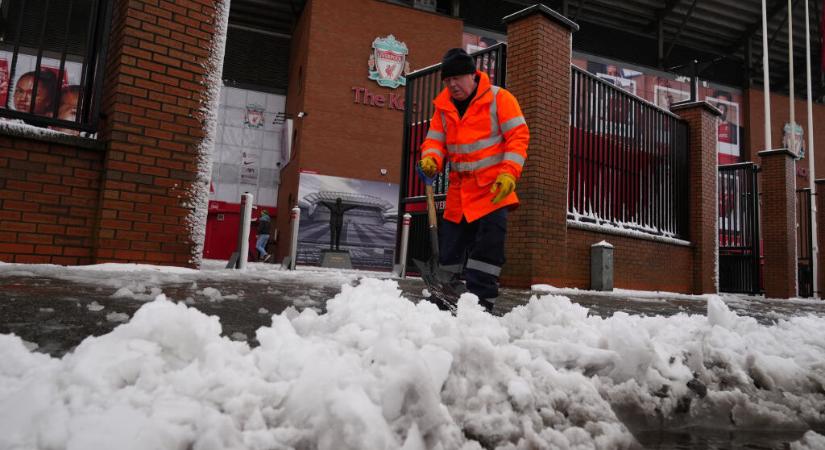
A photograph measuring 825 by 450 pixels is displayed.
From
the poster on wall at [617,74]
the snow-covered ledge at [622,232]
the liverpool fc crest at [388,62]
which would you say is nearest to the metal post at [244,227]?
the snow-covered ledge at [622,232]

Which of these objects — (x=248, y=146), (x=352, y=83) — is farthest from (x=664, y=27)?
(x=248, y=146)

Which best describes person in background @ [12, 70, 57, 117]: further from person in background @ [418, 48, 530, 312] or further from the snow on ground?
the snow on ground

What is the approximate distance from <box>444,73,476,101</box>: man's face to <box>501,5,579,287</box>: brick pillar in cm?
365

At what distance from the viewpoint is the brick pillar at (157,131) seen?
12.6 ft

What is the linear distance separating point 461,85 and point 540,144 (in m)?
3.87

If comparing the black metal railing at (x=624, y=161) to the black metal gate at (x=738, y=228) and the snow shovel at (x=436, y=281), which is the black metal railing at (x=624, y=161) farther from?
the snow shovel at (x=436, y=281)

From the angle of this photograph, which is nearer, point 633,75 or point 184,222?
point 184,222

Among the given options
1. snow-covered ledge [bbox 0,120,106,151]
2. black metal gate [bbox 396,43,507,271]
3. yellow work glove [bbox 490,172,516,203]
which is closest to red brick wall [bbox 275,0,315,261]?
black metal gate [bbox 396,43,507,271]

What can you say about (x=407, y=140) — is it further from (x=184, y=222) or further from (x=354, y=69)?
(x=354, y=69)

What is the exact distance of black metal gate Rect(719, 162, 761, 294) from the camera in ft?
38.8

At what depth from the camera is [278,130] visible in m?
18.5

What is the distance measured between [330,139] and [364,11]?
4.44 metres

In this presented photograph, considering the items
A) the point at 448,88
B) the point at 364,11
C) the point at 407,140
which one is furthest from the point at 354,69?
the point at 448,88

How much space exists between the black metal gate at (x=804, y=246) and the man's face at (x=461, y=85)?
13.0 metres
